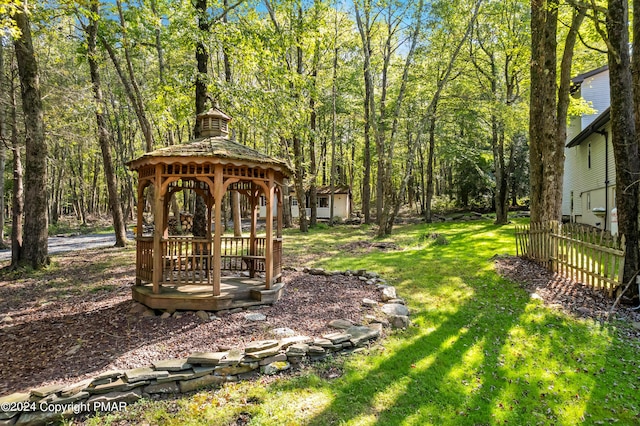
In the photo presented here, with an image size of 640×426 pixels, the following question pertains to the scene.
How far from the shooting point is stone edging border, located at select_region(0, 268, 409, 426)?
365 centimetres

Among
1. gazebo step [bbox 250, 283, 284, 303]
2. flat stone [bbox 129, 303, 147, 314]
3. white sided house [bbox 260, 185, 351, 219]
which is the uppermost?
white sided house [bbox 260, 185, 351, 219]

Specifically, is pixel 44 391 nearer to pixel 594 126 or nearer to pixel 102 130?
pixel 102 130

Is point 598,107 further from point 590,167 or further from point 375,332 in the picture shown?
point 375,332

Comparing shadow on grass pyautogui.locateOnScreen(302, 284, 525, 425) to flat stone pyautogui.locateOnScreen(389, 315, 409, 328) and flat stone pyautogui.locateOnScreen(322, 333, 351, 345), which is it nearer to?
flat stone pyautogui.locateOnScreen(389, 315, 409, 328)

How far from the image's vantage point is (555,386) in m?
4.34

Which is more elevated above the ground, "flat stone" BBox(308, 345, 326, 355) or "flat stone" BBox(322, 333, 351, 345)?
"flat stone" BBox(322, 333, 351, 345)

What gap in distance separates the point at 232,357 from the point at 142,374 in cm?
103

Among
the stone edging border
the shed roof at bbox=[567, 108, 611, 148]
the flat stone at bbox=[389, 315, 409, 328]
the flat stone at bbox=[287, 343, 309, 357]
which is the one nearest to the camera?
the stone edging border

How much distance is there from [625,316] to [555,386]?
120 inches

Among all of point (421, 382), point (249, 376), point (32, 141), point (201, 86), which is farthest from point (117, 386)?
point (201, 86)

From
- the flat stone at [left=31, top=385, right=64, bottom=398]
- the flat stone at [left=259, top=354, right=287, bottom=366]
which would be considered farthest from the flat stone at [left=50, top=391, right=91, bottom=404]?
the flat stone at [left=259, top=354, right=287, bottom=366]

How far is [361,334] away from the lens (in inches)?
216

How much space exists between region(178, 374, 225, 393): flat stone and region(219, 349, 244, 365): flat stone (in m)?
0.19

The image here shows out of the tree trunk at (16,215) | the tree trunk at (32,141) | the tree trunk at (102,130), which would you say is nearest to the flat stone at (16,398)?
the tree trunk at (32,141)
